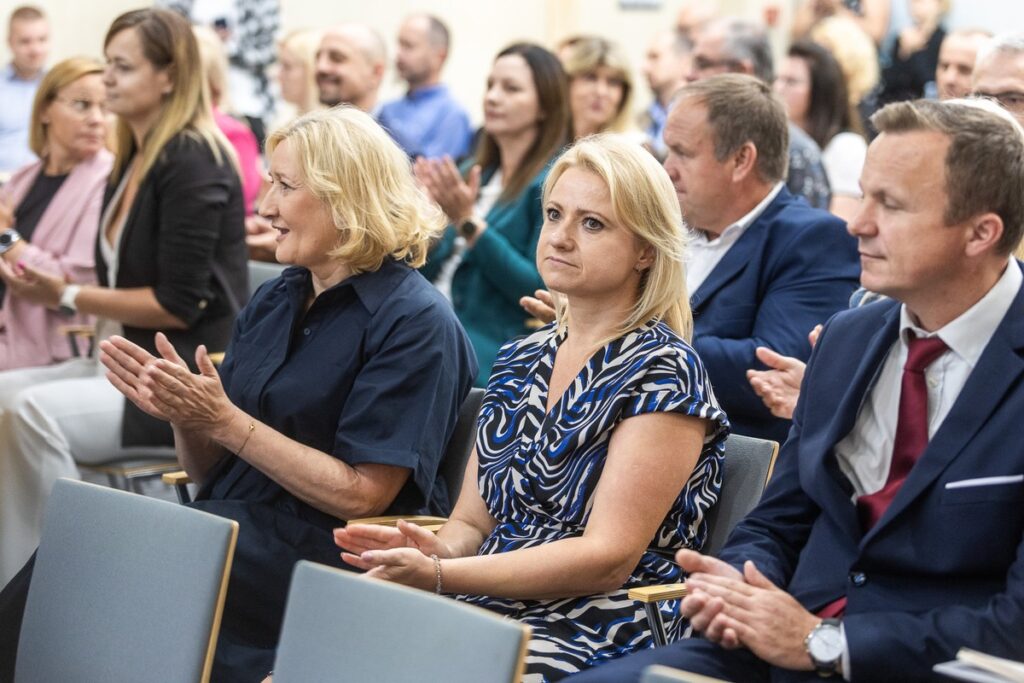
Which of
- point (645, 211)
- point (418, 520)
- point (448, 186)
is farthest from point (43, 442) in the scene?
point (645, 211)

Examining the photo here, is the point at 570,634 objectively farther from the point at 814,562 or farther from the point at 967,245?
the point at 967,245

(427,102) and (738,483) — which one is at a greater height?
(427,102)

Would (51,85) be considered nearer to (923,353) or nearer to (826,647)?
(923,353)

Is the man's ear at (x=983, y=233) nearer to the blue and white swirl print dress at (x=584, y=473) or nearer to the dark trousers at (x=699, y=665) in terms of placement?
the blue and white swirl print dress at (x=584, y=473)

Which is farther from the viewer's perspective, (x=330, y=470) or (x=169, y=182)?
(x=169, y=182)

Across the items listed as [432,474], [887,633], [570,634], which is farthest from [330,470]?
[887,633]

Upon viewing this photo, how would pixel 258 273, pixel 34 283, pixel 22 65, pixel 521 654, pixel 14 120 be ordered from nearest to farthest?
pixel 521 654 → pixel 34 283 → pixel 258 273 → pixel 14 120 → pixel 22 65

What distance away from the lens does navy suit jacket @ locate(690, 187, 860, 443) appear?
10.4 feet

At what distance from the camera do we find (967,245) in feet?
6.62

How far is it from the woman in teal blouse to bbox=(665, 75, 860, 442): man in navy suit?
0.74 meters

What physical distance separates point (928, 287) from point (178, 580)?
1179 mm

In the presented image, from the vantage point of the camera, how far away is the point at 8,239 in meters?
4.40

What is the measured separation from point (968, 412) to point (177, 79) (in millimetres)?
2868

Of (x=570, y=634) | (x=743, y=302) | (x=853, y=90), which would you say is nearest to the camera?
(x=570, y=634)
